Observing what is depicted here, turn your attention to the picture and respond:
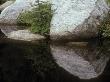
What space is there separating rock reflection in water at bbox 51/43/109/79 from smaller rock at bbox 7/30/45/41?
65.4 inches

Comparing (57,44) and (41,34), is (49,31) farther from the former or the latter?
(57,44)

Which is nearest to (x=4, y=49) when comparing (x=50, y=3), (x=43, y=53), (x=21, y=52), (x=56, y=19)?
(x=21, y=52)

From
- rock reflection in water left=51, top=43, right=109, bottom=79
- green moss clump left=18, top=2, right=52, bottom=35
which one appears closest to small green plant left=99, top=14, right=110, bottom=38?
rock reflection in water left=51, top=43, right=109, bottom=79

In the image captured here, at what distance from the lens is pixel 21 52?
57.1 feet

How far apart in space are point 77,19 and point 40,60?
4.09m

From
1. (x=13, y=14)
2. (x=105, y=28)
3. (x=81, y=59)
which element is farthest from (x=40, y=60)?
(x=13, y=14)

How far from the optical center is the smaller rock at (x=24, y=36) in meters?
19.7

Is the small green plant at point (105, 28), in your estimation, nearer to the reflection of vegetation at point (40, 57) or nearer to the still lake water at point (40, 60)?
the still lake water at point (40, 60)

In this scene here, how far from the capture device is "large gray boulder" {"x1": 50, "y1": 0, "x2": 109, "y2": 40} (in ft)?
62.3

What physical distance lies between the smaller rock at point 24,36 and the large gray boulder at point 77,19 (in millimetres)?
1003

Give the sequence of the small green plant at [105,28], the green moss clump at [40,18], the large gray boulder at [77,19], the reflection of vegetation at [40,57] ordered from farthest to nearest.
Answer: the green moss clump at [40,18], the small green plant at [105,28], the large gray boulder at [77,19], the reflection of vegetation at [40,57]

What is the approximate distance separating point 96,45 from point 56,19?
3059 mm

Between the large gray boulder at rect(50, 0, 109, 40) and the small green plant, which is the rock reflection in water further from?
the small green plant

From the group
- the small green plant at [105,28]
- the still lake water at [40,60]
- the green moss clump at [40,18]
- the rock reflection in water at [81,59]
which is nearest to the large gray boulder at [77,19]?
the small green plant at [105,28]
